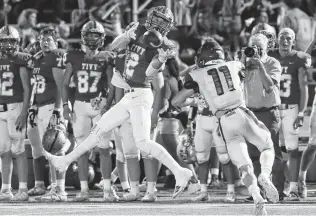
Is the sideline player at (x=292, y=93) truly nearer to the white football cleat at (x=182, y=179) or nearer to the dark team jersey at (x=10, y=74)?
the white football cleat at (x=182, y=179)

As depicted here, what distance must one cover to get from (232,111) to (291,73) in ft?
8.11

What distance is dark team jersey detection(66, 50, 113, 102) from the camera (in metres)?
10.8

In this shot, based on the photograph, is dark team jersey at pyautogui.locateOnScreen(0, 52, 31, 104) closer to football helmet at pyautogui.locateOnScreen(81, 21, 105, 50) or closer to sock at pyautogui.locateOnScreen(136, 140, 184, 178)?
football helmet at pyautogui.locateOnScreen(81, 21, 105, 50)

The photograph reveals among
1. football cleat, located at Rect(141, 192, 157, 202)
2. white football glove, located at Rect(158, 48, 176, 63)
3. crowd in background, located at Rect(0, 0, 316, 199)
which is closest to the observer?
white football glove, located at Rect(158, 48, 176, 63)

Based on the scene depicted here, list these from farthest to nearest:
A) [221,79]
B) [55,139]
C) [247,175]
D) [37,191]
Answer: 1. [37,191]
2. [55,139]
3. [221,79]
4. [247,175]

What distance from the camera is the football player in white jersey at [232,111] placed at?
28.5ft

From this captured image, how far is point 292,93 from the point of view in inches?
439

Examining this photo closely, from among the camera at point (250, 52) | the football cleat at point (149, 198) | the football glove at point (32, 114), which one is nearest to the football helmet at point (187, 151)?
→ the football cleat at point (149, 198)

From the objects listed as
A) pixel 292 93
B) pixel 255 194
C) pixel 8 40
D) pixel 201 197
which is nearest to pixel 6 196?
pixel 8 40

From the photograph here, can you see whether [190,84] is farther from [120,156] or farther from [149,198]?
[120,156]

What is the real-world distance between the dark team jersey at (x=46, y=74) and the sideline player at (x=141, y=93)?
1355 mm

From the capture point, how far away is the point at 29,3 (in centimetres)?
1769

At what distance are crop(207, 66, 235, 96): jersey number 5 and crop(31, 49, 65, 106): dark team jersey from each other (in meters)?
2.82

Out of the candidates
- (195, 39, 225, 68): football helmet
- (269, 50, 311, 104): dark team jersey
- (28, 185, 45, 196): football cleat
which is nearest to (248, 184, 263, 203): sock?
(195, 39, 225, 68): football helmet
